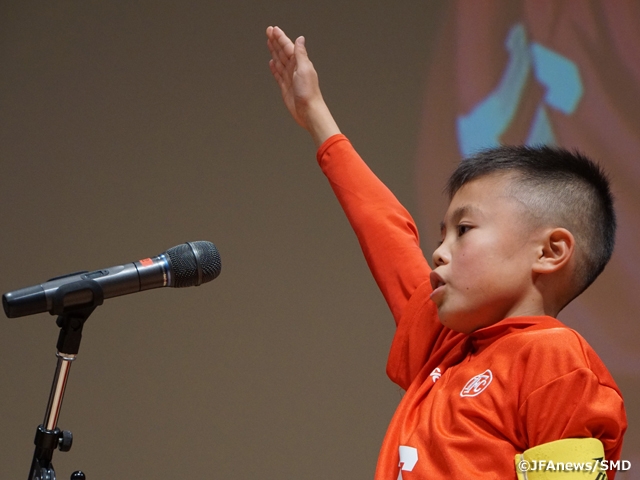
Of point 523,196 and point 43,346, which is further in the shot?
point 43,346

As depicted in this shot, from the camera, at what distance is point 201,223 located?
259cm

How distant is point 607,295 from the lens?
7.75 feet

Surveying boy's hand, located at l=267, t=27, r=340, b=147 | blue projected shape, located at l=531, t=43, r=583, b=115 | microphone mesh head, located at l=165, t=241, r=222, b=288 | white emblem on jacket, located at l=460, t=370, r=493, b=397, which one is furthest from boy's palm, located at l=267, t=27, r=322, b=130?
blue projected shape, located at l=531, t=43, r=583, b=115

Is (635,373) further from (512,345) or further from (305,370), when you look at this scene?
(512,345)

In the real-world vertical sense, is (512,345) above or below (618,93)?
below

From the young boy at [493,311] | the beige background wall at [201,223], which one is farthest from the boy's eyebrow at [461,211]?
the beige background wall at [201,223]

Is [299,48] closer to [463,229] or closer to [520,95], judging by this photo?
[463,229]

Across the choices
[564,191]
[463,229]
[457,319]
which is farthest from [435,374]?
[564,191]

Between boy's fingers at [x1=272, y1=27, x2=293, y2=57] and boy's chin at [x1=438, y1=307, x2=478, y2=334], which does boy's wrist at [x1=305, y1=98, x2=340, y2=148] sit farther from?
boy's chin at [x1=438, y1=307, x2=478, y2=334]

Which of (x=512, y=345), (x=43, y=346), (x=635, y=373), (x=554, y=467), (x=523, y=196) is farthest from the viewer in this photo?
(x=43, y=346)

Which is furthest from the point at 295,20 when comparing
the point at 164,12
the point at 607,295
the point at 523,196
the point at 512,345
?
the point at 512,345

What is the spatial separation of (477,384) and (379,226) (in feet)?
1.19

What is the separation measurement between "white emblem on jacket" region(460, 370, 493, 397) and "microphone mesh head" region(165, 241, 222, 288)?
0.42m

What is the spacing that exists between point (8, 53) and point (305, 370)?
142 cm
